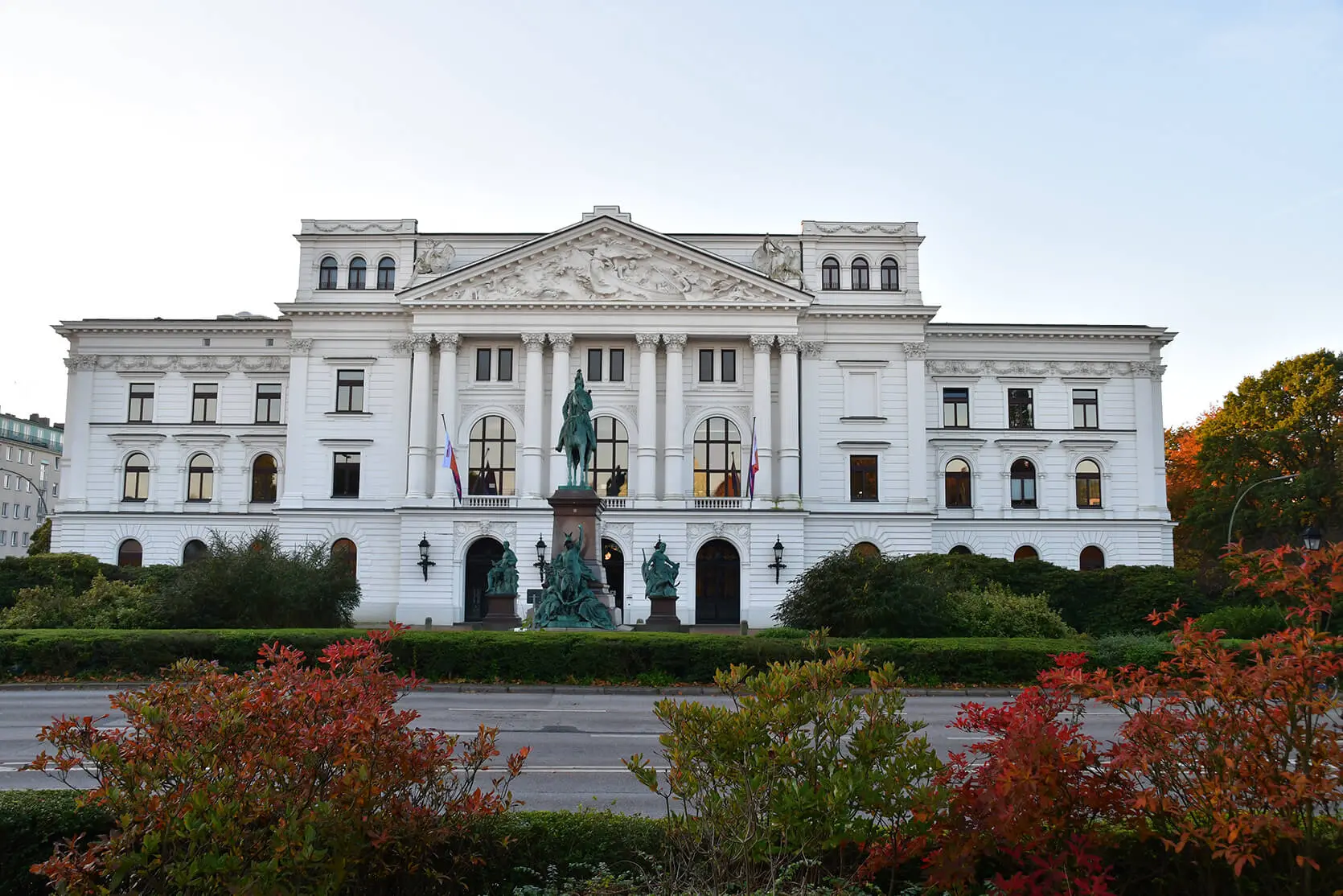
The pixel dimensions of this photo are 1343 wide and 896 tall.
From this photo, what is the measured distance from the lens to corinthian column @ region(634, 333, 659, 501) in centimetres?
5228

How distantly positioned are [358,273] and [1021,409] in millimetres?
36313

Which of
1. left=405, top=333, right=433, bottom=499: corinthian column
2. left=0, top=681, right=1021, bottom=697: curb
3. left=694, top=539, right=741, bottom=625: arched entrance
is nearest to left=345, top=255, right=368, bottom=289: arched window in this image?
left=405, top=333, right=433, bottom=499: corinthian column

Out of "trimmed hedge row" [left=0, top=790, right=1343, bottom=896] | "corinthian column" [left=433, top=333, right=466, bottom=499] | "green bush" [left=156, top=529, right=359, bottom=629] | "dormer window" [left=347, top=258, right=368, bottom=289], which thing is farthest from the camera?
"dormer window" [left=347, top=258, right=368, bottom=289]

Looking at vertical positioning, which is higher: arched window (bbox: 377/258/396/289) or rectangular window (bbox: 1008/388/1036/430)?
arched window (bbox: 377/258/396/289)

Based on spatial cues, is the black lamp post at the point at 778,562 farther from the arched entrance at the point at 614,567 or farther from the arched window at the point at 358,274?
the arched window at the point at 358,274

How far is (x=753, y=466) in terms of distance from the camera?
50.9m

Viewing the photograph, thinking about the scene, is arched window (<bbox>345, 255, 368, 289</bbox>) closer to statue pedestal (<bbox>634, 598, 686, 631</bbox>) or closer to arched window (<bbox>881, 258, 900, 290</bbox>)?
arched window (<bbox>881, 258, 900, 290</bbox>)

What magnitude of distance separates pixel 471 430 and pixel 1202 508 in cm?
3752

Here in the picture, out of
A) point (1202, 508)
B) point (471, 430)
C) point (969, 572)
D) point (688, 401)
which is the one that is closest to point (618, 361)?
point (688, 401)

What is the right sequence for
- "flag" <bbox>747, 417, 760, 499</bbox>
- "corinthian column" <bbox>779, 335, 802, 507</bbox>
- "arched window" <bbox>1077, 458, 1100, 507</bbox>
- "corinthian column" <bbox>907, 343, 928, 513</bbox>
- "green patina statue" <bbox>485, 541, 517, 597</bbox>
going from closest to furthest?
1. "green patina statue" <bbox>485, 541, 517, 597</bbox>
2. "flag" <bbox>747, 417, 760, 499</bbox>
3. "corinthian column" <bbox>779, 335, 802, 507</bbox>
4. "corinthian column" <bbox>907, 343, 928, 513</bbox>
5. "arched window" <bbox>1077, 458, 1100, 507</bbox>

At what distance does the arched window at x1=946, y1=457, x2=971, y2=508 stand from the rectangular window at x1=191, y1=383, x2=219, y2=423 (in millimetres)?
39800

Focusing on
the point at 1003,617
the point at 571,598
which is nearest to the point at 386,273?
the point at 571,598

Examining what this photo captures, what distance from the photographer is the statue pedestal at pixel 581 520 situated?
1261 inches

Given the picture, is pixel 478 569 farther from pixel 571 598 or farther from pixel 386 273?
pixel 571 598
